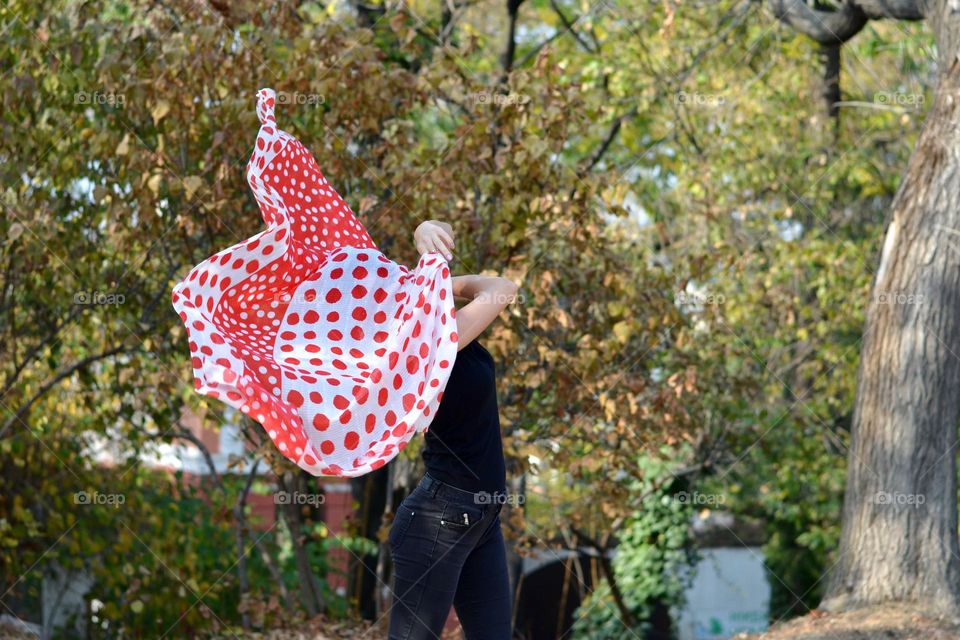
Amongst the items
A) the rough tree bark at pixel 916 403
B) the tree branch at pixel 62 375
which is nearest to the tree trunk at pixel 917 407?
the rough tree bark at pixel 916 403

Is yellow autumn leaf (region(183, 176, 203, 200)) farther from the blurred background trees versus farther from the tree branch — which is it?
the tree branch

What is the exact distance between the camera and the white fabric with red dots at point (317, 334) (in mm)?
3004

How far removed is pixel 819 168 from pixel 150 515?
801 cm

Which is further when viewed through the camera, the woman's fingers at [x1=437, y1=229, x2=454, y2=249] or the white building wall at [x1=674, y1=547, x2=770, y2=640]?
the white building wall at [x1=674, y1=547, x2=770, y2=640]

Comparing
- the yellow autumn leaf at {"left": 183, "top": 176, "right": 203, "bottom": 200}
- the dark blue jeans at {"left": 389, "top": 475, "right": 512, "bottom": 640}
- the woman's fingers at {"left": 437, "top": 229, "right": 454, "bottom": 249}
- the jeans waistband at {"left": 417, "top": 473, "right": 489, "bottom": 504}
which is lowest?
the dark blue jeans at {"left": 389, "top": 475, "right": 512, "bottom": 640}

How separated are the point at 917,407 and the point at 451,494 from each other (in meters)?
3.56

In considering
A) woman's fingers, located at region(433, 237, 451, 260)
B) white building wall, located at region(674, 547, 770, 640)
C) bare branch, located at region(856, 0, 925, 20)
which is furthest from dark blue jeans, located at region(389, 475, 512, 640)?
white building wall, located at region(674, 547, 770, 640)

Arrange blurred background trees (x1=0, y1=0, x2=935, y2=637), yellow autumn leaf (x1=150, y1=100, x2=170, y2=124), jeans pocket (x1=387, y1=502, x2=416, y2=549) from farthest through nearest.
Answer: blurred background trees (x1=0, y1=0, x2=935, y2=637)
yellow autumn leaf (x1=150, y1=100, x2=170, y2=124)
jeans pocket (x1=387, y1=502, x2=416, y2=549)

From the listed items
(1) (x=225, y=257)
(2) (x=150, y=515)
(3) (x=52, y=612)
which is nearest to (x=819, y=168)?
(2) (x=150, y=515)

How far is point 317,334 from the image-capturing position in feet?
11.4

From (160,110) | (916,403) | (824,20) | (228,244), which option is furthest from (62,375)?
(824,20)

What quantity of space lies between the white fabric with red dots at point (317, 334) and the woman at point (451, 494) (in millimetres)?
145

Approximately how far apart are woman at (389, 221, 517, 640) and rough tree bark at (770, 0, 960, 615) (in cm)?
326

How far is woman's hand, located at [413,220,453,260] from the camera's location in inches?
132
